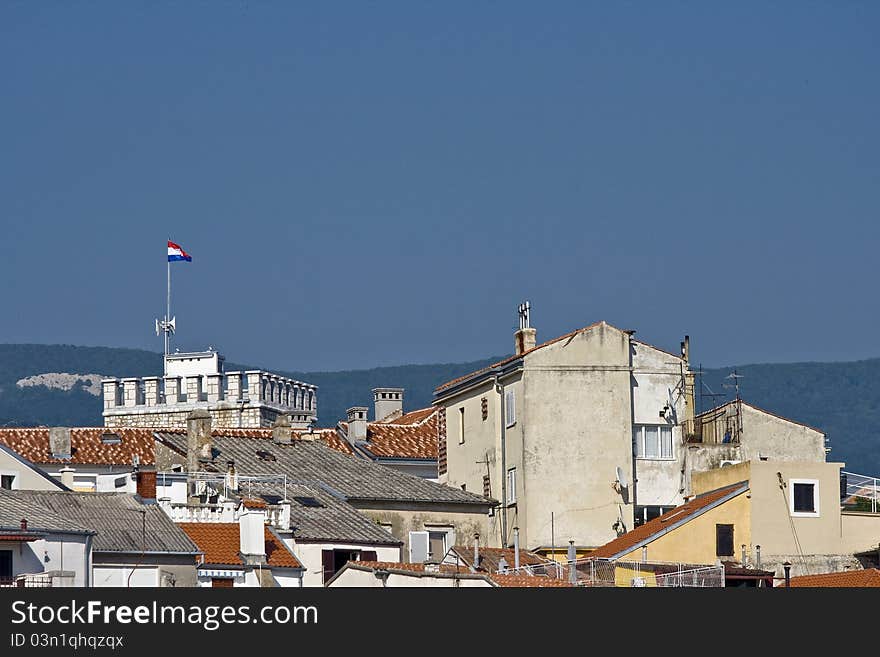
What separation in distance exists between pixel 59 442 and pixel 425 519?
59.3ft

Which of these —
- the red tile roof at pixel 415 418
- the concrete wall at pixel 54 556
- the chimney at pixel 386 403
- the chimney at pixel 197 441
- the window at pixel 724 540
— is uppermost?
the chimney at pixel 386 403

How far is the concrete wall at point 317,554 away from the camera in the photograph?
6594cm

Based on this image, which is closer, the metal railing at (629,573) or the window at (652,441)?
the metal railing at (629,573)

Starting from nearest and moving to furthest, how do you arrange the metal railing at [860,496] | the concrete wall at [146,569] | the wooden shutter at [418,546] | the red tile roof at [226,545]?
the concrete wall at [146,569], the red tile roof at [226,545], the wooden shutter at [418,546], the metal railing at [860,496]

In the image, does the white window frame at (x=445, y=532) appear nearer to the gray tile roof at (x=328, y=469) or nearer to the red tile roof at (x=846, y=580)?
the gray tile roof at (x=328, y=469)

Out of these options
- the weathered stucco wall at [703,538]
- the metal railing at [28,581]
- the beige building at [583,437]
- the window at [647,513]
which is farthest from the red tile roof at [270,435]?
the metal railing at [28,581]

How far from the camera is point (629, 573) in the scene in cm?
6725

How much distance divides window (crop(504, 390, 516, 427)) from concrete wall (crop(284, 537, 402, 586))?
50.9 feet

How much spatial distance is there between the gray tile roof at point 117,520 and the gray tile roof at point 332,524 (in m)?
5.32

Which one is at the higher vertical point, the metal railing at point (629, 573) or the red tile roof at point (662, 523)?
the red tile roof at point (662, 523)

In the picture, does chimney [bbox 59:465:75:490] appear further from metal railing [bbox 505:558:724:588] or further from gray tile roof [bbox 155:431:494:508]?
metal railing [bbox 505:558:724:588]

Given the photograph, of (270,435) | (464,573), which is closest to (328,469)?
(270,435)
